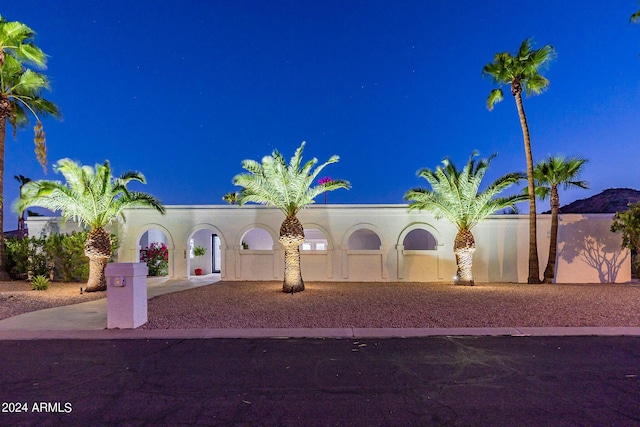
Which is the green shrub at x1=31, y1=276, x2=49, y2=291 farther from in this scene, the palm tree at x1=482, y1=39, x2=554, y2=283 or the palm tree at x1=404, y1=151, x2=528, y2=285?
the palm tree at x1=482, y1=39, x2=554, y2=283

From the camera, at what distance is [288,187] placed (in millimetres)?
13641

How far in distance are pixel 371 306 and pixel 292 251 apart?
4.05 metres

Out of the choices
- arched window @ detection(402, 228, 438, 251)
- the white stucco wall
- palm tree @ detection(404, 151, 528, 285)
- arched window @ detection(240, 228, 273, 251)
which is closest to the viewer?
palm tree @ detection(404, 151, 528, 285)

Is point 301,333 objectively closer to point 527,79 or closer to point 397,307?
point 397,307

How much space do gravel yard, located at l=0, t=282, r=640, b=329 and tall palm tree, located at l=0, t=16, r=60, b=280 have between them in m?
6.13

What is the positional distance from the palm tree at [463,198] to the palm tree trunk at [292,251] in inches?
209

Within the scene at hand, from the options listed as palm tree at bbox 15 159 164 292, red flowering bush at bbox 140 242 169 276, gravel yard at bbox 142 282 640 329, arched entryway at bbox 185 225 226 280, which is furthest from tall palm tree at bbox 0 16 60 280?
gravel yard at bbox 142 282 640 329

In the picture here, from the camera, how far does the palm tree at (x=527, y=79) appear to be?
1633 cm

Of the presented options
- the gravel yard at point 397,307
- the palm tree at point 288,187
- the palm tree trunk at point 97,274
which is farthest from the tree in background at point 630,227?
the palm tree trunk at point 97,274

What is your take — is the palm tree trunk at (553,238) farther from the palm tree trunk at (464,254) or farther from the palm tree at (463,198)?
the palm tree trunk at (464,254)

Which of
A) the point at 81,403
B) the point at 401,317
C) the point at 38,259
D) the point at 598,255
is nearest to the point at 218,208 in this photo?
the point at 38,259

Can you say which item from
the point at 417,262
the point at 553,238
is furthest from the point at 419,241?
the point at 553,238

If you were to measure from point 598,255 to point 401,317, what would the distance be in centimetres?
1344

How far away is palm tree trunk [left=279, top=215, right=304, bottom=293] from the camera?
13.9 meters
